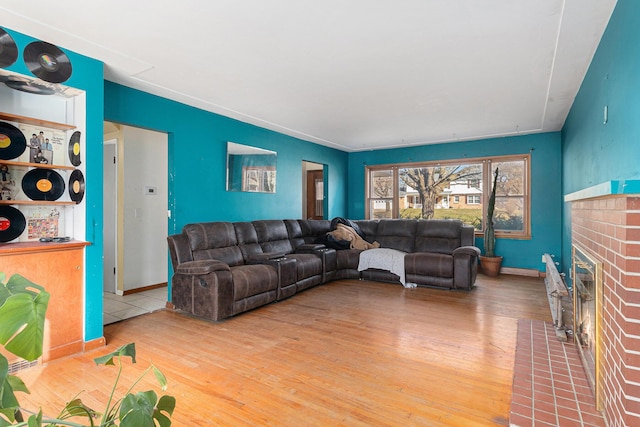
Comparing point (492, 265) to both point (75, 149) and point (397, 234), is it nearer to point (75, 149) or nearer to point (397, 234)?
point (397, 234)

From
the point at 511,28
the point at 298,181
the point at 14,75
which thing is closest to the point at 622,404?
the point at 511,28

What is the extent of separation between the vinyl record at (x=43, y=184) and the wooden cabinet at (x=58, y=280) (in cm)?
42

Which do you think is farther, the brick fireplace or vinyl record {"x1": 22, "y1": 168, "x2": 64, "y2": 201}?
vinyl record {"x1": 22, "y1": 168, "x2": 64, "y2": 201}

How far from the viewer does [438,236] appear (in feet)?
18.5

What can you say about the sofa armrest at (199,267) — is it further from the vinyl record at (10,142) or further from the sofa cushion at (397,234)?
the sofa cushion at (397,234)

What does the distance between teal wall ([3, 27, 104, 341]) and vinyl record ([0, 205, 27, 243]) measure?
0.47 m

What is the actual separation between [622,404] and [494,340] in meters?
1.60

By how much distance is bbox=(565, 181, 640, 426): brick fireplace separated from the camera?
4.75 ft

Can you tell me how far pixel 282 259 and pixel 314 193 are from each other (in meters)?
4.82

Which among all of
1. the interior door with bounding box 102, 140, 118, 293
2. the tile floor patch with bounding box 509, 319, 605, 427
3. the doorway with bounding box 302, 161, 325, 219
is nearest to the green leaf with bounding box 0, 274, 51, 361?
the tile floor patch with bounding box 509, 319, 605, 427

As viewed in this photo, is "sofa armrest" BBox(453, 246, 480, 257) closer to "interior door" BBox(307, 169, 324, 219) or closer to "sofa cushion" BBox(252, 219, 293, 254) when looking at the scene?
"sofa cushion" BBox(252, 219, 293, 254)

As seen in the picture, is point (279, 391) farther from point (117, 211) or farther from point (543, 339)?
point (117, 211)

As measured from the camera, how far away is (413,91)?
385 centimetres

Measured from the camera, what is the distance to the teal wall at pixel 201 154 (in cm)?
382
